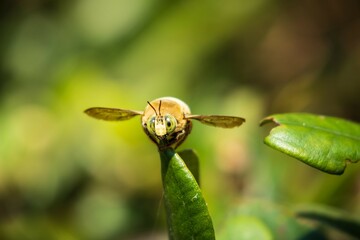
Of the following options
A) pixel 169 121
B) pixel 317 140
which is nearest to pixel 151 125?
pixel 169 121

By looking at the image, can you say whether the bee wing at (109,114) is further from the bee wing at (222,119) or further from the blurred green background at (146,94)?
the blurred green background at (146,94)

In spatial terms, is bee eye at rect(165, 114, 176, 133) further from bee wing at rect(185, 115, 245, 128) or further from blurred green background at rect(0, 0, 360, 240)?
blurred green background at rect(0, 0, 360, 240)

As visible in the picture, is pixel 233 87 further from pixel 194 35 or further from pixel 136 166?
pixel 136 166

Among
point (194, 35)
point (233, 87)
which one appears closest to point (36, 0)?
point (194, 35)

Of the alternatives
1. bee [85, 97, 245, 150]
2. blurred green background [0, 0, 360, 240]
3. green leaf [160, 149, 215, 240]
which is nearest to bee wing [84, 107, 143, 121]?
bee [85, 97, 245, 150]

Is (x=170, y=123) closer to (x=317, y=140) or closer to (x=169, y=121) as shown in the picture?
(x=169, y=121)

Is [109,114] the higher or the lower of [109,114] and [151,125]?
the higher
